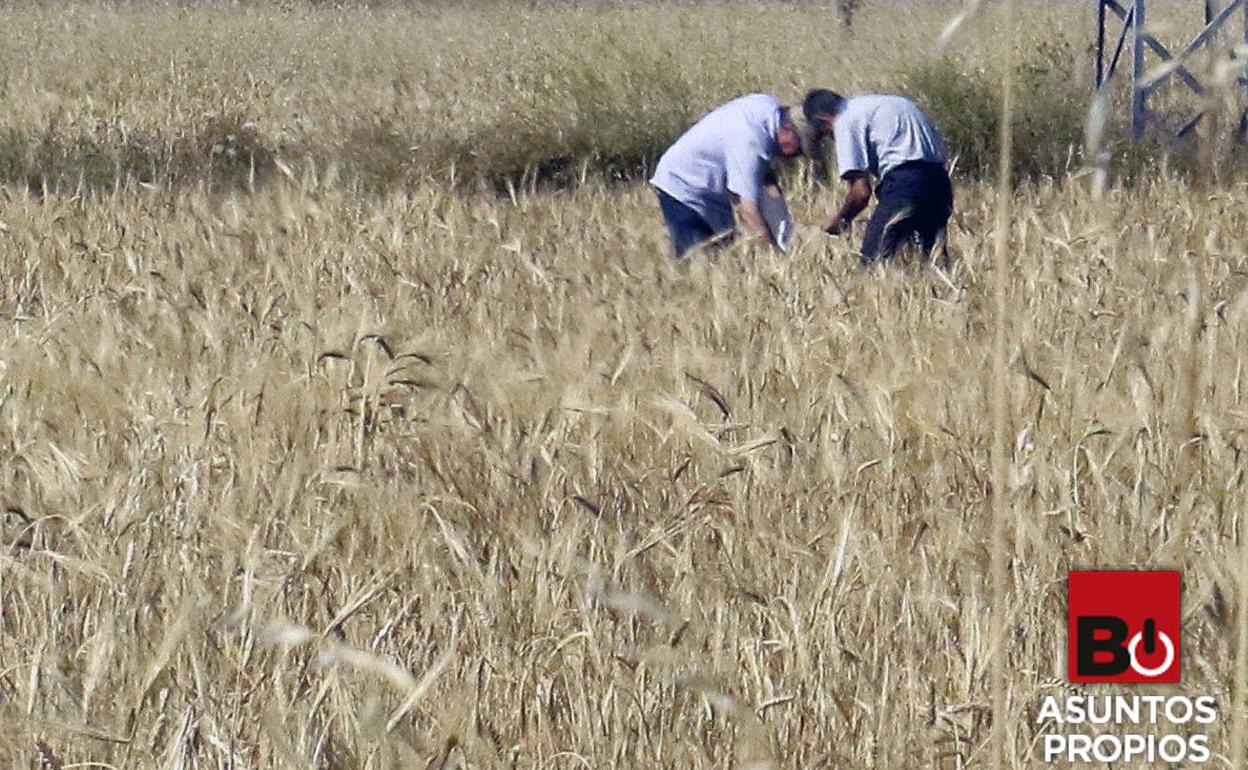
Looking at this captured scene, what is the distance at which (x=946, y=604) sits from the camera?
2.80 meters

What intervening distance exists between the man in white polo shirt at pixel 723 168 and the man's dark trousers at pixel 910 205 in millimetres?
400

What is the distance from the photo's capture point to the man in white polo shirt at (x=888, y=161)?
710 centimetres

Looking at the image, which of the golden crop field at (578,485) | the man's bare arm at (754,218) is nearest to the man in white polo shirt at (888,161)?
the golden crop field at (578,485)

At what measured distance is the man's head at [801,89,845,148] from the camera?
7035mm

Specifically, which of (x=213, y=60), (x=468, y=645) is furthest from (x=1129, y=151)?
(x=213, y=60)

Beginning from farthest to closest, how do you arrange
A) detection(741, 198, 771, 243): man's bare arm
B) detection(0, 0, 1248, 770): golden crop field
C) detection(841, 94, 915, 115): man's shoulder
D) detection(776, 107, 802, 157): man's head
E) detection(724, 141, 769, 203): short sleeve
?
1. detection(841, 94, 915, 115): man's shoulder
2. detection(776, 107, 802, 157): man's head
3. detection(724, 141, 769, 203): short sleeve
4. detection(741, 198, 771, 243): man's bare arm
5. detection(0, 0, 1248, 770): golden crop field

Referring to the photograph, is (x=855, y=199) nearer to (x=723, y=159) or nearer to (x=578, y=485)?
(x=723, y=159)

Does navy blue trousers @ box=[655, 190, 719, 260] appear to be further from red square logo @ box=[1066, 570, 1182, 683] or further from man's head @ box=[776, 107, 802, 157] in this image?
red square logo @ box=[1066, 570, 1182, 683]

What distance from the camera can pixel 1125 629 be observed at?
2.62 meters

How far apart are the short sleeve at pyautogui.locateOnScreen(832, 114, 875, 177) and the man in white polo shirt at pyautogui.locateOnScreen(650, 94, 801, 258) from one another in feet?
0.53

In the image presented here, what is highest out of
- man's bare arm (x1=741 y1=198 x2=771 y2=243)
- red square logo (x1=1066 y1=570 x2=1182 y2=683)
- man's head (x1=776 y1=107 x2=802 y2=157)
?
man's head (x1=776 y1=107 x2=802 y2=157)

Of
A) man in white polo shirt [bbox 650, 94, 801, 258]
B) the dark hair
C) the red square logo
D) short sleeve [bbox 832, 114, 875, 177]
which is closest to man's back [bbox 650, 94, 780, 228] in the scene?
man in white polo shirt [bbox 650, 94, 801, 258]

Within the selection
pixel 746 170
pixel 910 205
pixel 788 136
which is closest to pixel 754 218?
pixel 746 170

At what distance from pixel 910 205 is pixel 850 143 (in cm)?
32
